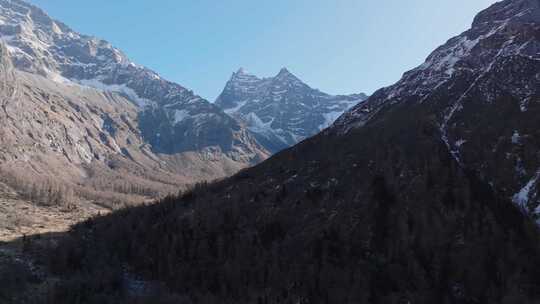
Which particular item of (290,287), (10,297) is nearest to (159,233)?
(290,287)

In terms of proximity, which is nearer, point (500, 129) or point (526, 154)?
point (526, 154)

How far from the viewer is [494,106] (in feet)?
456

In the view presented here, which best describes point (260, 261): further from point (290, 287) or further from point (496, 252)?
point (496, 252)

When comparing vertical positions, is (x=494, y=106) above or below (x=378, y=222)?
above

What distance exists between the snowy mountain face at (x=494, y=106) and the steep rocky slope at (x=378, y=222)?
1.85ft

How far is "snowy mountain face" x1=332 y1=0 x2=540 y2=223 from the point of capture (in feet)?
355

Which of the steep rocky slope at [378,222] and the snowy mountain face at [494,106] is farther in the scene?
the snowy mountain face at [494,106]

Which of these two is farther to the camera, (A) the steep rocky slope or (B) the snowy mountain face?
(B) the snowy mountain face

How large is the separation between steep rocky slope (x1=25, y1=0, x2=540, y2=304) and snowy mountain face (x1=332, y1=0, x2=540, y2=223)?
22.2 inches

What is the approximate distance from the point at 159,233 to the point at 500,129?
107 metres

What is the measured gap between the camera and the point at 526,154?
10869 centimetres

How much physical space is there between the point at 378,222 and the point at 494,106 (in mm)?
64247

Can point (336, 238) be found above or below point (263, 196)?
below

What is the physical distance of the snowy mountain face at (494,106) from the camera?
108062mm
